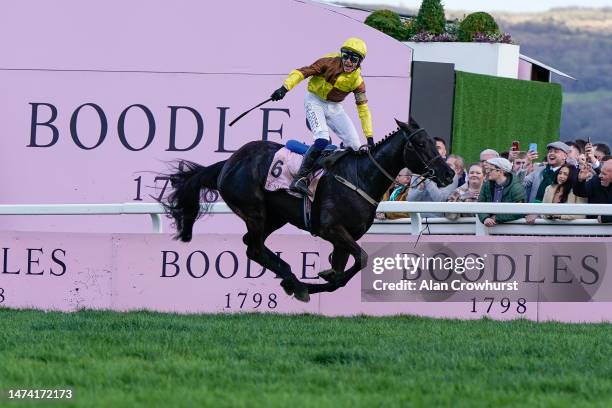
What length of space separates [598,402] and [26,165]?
438 inches

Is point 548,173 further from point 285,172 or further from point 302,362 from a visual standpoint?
point 302,362

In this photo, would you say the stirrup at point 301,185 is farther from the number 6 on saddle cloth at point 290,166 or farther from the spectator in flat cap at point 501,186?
the spectator in flat cap at point 501,186

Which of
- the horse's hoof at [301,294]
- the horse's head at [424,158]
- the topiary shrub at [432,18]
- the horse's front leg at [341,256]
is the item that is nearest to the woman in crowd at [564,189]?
the horse's head at [424,158]

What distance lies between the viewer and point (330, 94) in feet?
34.9

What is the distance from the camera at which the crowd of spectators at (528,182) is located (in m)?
11.9

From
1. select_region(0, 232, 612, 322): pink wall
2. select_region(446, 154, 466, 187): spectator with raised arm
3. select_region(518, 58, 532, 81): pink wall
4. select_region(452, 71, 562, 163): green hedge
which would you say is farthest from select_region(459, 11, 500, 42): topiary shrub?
select_region(0, 232, 612, 322): pink wall

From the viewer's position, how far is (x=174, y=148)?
16.2 meters

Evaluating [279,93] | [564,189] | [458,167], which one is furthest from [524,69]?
[279,93]

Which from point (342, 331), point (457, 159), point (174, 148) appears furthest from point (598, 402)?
point (174, 148)

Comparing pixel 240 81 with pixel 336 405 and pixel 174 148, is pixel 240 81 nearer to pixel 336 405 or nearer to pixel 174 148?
pixel 174 148

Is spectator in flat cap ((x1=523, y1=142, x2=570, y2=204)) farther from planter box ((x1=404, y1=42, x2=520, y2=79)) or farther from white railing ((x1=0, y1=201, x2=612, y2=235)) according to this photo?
planter box ((x1=404, y1=42, x2=520, y2=79))

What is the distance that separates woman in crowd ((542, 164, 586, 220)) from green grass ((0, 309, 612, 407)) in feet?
7.26

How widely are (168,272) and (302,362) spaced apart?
4275 mm

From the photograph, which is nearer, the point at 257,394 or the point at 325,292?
Result: the point at 257,394
